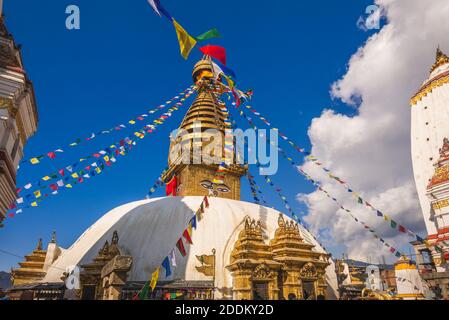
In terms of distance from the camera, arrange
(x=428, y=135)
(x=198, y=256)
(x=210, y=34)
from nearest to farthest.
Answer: (x=210, y=34), (x=198, y=256), (x=428, y=135)

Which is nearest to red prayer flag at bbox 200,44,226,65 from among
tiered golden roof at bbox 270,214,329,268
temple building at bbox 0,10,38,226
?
temple building at bbox 0,10,38,226

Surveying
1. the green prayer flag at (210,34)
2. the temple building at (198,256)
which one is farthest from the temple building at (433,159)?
the green prayer flag at (210,34)

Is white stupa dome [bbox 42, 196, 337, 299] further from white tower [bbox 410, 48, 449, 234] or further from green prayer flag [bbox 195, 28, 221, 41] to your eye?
white tower [bbox 410, 48, 449, 234]

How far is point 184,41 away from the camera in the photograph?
10039 millimetres

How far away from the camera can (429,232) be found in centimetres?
2452

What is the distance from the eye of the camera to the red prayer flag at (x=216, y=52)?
14.3m

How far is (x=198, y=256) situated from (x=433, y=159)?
80.3 feet

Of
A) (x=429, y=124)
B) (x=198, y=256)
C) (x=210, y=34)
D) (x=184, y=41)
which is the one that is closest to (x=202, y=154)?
(x=198, y=256)

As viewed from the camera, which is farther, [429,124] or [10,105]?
[429,124]

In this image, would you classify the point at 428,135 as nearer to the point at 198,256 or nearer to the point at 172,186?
the point at 172,186

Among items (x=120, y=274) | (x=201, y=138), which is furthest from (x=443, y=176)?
(x=120, y=274)

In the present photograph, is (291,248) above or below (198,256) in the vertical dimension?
above

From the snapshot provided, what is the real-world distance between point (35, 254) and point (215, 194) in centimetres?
1099
